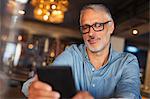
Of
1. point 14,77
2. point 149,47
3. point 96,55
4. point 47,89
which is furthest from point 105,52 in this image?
point 149,47

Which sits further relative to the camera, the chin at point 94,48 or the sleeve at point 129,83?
the chin at point 94,48

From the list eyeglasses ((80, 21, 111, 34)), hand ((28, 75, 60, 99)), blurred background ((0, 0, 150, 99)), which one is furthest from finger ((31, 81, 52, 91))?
eyeglasses ((80, 21, 111, 34))

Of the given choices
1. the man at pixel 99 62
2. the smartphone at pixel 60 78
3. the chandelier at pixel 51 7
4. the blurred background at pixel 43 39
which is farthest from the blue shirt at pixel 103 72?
the chandelier at pixel 51 7

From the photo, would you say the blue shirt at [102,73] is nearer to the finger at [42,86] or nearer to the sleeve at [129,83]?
the sleeve at [129,83]

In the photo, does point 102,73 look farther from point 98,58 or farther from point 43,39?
point 43,39

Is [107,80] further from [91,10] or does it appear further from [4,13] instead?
[4,13]

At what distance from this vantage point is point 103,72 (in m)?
0.94

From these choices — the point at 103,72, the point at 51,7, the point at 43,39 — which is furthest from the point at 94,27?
the point at 43,39

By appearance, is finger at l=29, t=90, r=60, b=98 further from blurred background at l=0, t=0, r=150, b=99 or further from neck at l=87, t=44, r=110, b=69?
neck at l=87, t=44, r=110, b=69

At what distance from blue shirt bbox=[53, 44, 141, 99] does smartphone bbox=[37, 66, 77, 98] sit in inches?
9.6

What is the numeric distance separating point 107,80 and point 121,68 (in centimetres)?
6

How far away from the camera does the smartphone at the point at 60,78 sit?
0.60 meters

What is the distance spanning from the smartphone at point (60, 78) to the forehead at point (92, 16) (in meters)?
0.29

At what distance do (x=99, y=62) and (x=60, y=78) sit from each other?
40cm
